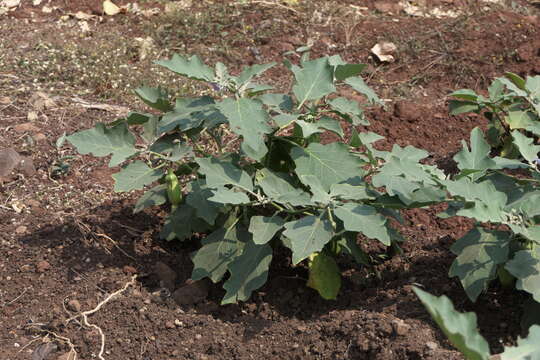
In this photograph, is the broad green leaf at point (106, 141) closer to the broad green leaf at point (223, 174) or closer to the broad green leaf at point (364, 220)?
the broad green leaf at point (223, 174)

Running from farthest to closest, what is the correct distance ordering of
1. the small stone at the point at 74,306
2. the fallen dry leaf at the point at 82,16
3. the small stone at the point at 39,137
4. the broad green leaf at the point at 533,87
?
the fallen dry leaf at the point at 82,16
the small stone at the point at 39,137
the broad green leaf at the point at 533,87
the small stone at the point at 74,306

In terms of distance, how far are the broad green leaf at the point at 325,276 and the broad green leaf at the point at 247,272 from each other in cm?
20

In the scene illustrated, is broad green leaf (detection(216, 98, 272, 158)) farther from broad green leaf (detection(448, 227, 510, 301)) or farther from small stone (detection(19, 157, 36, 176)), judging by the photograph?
small stone (detection(19, 157, 36, 176))

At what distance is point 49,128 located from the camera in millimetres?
3938

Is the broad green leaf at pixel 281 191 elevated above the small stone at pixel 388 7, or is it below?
above

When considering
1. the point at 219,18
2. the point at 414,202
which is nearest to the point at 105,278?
the point at 414,202

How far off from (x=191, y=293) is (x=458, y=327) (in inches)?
58.5

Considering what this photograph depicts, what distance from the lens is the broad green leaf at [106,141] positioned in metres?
2.71

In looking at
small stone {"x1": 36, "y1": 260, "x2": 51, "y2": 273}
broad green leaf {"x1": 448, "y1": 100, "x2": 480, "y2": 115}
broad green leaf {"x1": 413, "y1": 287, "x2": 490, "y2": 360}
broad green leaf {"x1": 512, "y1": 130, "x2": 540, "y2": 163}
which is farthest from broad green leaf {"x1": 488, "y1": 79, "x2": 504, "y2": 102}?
small stone {"x1": 36, "y1": 260, "x2": 51, "y2": 273}

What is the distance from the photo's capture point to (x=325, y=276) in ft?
8.98

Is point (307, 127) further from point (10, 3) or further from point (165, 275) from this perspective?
point (10, 3)

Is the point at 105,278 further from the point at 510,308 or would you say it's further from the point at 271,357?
the point at 510,308

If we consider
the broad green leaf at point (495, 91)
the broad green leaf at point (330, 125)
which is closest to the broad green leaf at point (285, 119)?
the broad green leaf at point (330, 125)

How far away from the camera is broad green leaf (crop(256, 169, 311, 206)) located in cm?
245
